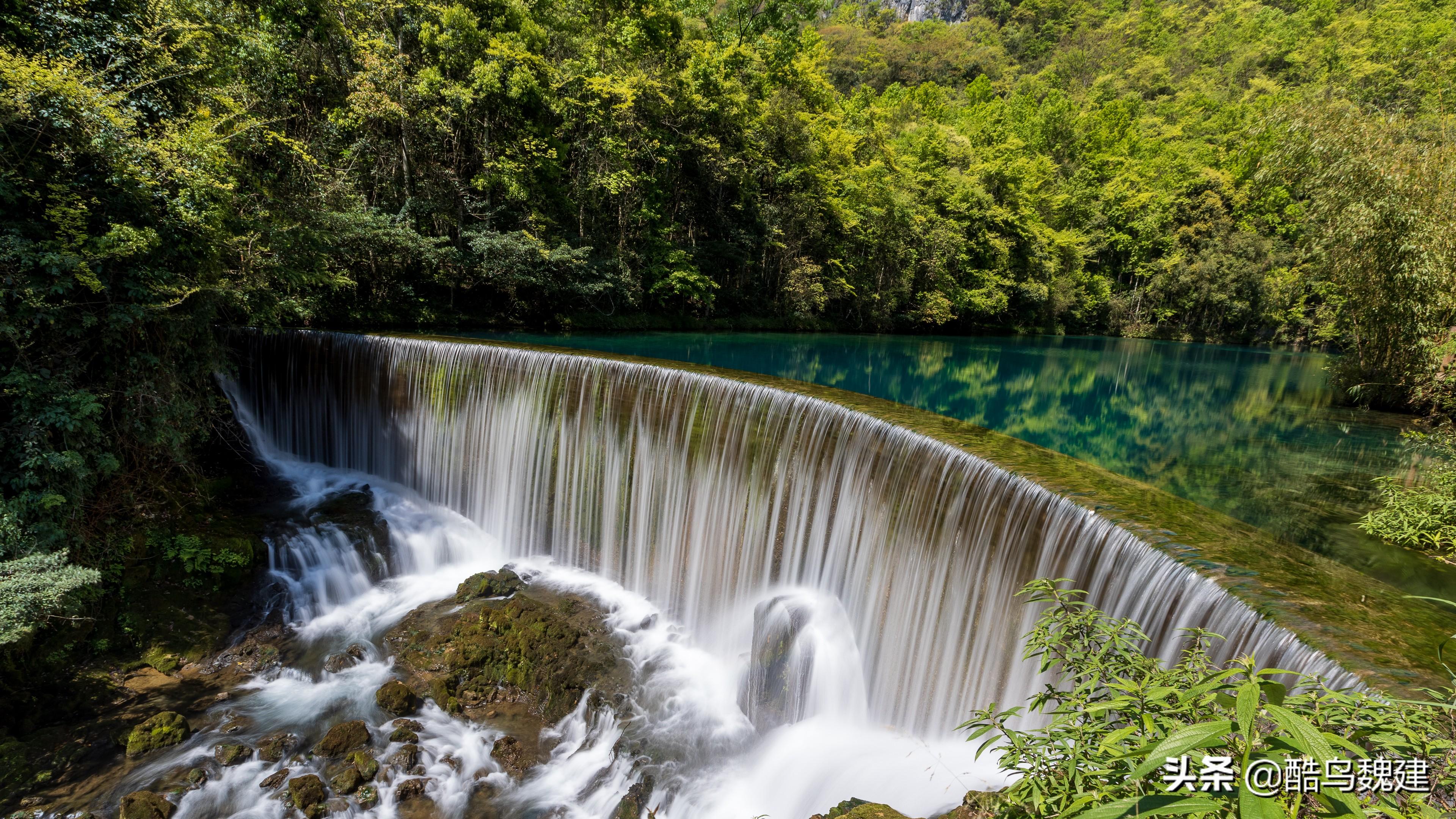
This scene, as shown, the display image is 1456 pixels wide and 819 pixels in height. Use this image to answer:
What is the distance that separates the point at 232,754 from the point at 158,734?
83 cm

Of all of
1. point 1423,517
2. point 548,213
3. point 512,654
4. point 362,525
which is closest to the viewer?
point 1423,517

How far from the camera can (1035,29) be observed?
96.3 m

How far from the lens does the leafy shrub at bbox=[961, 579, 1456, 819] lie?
111 cm

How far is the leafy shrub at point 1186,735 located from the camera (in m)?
1.11

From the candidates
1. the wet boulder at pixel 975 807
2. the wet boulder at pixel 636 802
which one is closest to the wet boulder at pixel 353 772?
the wet boulder at pixel 636 802

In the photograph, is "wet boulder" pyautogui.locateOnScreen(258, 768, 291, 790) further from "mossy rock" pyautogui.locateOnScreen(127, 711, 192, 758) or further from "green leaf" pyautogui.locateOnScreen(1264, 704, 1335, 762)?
"green leaf" pyautogui.locateOnScreen(1264, 704, 1335, 762)

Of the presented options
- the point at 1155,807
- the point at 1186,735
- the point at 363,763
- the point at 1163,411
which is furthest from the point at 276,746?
the point at 1163,411

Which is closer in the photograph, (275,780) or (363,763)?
(275,780)

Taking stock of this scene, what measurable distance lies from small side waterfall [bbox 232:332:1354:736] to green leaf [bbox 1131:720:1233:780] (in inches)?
126

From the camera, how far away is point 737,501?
8.47 m

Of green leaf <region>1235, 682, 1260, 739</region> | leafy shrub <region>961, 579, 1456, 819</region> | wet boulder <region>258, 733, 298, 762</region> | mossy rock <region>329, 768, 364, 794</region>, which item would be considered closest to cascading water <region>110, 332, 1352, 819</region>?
wet boulder <region>258, 733, 298, 762</region>

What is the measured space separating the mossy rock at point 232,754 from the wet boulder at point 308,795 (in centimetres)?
65

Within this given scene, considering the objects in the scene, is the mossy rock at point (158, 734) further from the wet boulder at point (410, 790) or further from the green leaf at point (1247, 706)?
the green leaf at point (1247, 706)

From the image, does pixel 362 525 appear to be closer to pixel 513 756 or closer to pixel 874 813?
pixel 513 756
